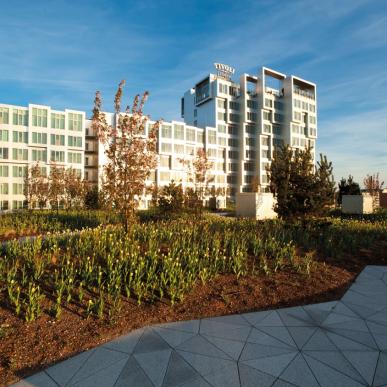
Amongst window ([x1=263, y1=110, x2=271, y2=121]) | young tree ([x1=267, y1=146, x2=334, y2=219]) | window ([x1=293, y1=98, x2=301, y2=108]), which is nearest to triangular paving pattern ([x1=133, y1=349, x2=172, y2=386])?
young tree ([x1=267, y1=146, x2=334, y2=219])

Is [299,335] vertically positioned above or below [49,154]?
below

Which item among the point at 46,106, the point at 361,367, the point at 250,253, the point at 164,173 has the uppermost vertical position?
the point at 46,106

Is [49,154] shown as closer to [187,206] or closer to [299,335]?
[187,206]

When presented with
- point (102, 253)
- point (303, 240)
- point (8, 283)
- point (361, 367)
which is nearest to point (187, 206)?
point (303, 240)

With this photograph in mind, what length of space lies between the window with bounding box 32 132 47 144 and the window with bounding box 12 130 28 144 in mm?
1108

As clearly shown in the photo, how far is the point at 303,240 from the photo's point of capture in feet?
36.5

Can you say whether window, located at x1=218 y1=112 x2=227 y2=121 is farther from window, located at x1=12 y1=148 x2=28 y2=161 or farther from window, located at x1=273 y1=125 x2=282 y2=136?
window, located at x1=12 y1=148 x2=28 y2=161

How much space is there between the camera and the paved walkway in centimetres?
380

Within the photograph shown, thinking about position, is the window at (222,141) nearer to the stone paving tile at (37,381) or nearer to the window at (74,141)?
the window at (74,141)

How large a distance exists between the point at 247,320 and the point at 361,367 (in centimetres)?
187

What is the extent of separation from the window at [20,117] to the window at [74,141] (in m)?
Answer: 6.40

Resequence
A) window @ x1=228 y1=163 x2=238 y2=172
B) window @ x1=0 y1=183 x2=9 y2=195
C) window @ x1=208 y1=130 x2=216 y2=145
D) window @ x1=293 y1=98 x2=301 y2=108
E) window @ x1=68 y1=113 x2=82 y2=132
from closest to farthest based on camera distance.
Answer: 1. window @ x1=0 y1=183 x2=9 y2=195
2. window @ x1=68 y1=113 x2=82 y2=132
3. window @ x1=208 y1=130 x2=216 y2=145
4. window @ x1=228 y1=163 x2=238 y2=172
5. window @ x1=293 y1=98 x2=301 y2=108

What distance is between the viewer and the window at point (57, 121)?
47375 mm

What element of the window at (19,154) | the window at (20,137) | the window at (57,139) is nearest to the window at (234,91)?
the window at (57,139)
